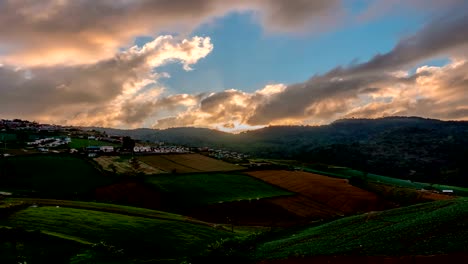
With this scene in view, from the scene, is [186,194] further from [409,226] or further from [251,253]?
[409,226]

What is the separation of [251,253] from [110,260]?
57.1ft

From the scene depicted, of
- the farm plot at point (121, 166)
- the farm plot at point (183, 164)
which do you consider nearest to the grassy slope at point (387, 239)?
the farm plot at point (121, 166)

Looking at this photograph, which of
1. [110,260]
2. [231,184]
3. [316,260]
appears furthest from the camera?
[231,184]

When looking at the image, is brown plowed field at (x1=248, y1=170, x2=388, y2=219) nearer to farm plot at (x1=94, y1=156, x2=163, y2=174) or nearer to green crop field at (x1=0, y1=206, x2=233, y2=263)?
farm plot at (x1=94, y1=156, x2=163, y2=174)

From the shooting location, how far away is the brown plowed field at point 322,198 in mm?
122875

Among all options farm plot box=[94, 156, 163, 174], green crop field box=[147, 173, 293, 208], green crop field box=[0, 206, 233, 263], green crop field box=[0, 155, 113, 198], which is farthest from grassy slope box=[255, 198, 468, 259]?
farm plot box=[94, 156, 163, 174]

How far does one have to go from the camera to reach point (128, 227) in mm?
67438

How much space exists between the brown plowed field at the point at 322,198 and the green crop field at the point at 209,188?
21.1 feet

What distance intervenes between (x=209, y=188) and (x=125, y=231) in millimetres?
71288

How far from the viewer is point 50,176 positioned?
467 feet

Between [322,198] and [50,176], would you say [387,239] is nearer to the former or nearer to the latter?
[322,198]

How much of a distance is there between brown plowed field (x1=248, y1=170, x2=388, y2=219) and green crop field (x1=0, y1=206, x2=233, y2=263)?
51.8m

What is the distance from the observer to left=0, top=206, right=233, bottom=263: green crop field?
58.3 metres

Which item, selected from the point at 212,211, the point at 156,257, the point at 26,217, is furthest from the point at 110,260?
the point at 212,211
